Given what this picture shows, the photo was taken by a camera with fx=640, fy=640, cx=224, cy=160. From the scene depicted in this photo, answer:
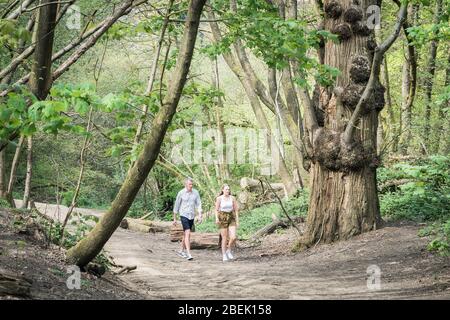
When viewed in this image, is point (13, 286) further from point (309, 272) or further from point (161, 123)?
point (309, 272)

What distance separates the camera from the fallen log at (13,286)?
6137mm

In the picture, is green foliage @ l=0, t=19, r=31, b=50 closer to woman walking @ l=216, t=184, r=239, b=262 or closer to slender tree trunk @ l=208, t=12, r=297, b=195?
woman walking @ l=216, t=184, r=239, b=262

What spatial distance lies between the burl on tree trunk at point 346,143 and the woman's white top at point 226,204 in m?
1.87

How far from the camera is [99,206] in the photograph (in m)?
40.4

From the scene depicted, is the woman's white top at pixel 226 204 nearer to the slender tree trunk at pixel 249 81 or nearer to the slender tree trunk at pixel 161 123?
the slender tree trunk at pixel 161 123

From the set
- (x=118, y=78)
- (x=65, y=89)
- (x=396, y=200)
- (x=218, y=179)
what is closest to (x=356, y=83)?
(x=396, y=200)

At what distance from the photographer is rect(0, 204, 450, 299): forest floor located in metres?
9.27

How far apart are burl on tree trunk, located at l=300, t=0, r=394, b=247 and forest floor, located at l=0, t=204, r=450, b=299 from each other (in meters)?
0.53

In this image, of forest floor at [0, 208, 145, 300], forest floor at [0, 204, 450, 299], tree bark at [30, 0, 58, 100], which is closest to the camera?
forest floor at [0, 208, 145, 300]

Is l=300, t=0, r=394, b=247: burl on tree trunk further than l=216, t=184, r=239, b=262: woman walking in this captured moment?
No

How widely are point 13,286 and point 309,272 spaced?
6.72 m

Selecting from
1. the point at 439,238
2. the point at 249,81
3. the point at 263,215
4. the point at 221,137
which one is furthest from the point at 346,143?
the point at 221,137

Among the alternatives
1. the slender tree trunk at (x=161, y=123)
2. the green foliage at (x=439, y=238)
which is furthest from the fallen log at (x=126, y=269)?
the green foliage at (x=439, y=238)

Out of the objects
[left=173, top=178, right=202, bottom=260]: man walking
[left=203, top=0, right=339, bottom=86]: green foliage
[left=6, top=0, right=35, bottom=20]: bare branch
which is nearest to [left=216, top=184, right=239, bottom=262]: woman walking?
[left=173, top=178, right=202, bottom=260]: man walking
